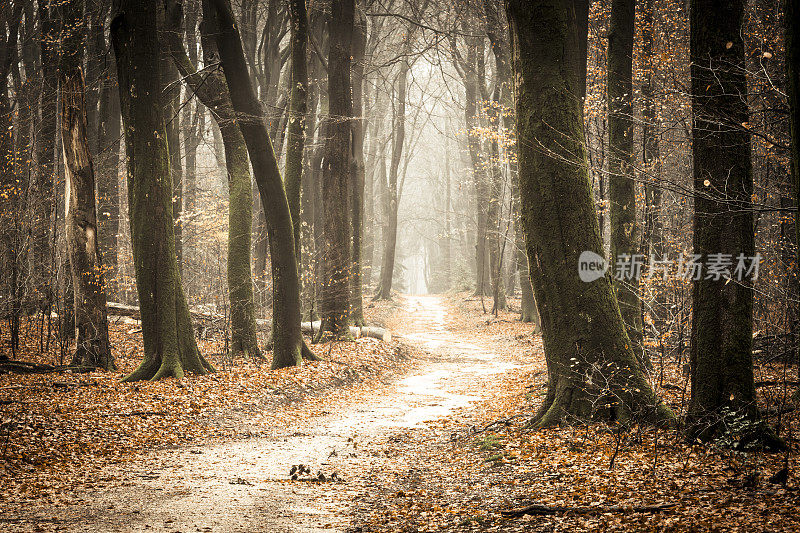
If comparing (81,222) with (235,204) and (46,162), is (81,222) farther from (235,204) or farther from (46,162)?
(46,162)

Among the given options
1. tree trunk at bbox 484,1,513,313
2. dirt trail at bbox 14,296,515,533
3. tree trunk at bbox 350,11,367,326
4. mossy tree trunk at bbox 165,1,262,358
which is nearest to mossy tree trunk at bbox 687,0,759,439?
dirt trail at bbox 14,296,515,533

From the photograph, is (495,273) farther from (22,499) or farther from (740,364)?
(22,499)

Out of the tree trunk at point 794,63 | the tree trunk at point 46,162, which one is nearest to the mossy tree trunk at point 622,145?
the tree trunk at point 794,63

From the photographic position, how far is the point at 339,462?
7070 mm

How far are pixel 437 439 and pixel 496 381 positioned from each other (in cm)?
481

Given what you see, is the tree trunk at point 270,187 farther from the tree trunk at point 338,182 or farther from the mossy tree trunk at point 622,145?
the mossy tree trunk at point 622,145

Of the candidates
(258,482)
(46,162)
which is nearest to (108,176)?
(46,162)

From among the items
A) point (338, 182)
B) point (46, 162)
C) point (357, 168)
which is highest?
point (357, 168)

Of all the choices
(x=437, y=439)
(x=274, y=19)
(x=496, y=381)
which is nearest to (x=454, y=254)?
(x=274, y=19)

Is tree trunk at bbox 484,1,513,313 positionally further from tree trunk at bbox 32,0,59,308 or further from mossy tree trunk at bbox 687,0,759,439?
tree trunk at bbox 32,0,59,308

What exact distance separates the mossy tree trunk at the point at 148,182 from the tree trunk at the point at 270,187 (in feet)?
5.21

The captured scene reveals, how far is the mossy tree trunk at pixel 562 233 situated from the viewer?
6.96 meters

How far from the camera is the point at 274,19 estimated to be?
1905cm

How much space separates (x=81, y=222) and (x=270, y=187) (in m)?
3.91
